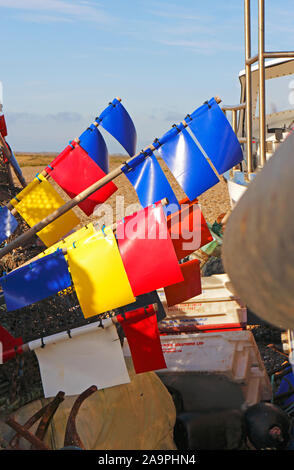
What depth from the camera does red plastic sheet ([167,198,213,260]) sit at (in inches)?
138

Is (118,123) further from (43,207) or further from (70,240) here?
(70,240)

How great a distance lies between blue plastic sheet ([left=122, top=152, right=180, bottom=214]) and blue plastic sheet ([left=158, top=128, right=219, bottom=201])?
101 mm

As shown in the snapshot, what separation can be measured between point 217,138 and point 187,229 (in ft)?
2.54

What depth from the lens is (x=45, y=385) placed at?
3.48m

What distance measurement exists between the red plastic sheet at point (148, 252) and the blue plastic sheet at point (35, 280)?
0.43 m

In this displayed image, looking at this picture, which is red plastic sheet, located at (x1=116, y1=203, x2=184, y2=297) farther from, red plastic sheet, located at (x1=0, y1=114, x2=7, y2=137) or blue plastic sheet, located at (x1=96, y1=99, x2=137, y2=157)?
red plastic sheet, located at (x1=0, y1=114, x2=7, y2=137)

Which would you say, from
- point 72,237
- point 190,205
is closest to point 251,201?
point 190,205

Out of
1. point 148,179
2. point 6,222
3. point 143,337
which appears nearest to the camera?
point 143,337

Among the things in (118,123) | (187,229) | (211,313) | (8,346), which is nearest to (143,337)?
(187,229)

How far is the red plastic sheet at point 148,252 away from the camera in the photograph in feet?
10.6

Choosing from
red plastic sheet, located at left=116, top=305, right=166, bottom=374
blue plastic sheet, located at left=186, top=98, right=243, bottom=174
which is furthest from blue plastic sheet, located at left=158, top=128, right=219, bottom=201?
red plastic sheet, located at left=116, top=305, right=166, bottom=374

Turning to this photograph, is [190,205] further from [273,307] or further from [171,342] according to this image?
[273,307]

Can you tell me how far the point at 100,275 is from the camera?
3.28 metres

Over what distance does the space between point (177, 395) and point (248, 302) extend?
3.64 m
